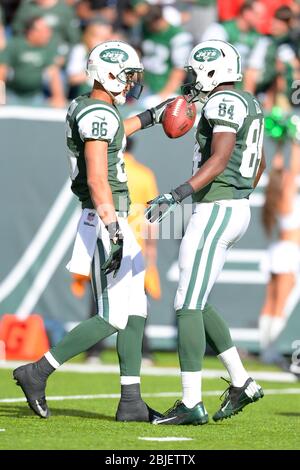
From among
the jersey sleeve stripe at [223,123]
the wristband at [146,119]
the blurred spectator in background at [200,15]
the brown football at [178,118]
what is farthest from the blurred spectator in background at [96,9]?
the jersey sleeve stripe at [223,123]

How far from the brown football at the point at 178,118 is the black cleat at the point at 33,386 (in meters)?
1.45

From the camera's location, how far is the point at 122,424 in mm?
5980

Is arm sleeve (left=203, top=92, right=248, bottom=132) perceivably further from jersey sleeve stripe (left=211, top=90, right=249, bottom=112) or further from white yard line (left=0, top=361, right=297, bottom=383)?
white yard line (left=0, top=361, right=297, bottom=383)

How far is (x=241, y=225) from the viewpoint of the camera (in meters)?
6.12

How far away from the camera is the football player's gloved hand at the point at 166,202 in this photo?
228 inches

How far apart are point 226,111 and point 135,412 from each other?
5.23ft

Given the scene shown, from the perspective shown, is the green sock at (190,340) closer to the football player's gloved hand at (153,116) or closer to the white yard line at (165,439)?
the white yard line at (165,439)

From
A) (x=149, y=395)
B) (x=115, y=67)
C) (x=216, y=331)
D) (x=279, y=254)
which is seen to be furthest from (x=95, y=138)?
(x=279, y=254)

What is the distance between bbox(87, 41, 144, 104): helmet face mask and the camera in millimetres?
6156

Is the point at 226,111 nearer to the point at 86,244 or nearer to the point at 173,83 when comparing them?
the point at 86,244

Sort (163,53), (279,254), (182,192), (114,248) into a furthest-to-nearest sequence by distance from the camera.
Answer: (163,53)
(279,254)
(114,248)
(182,192)

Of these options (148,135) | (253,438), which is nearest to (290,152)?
(148,135)

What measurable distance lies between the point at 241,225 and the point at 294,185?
480 centimetres

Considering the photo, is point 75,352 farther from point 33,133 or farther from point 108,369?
point 33,133
